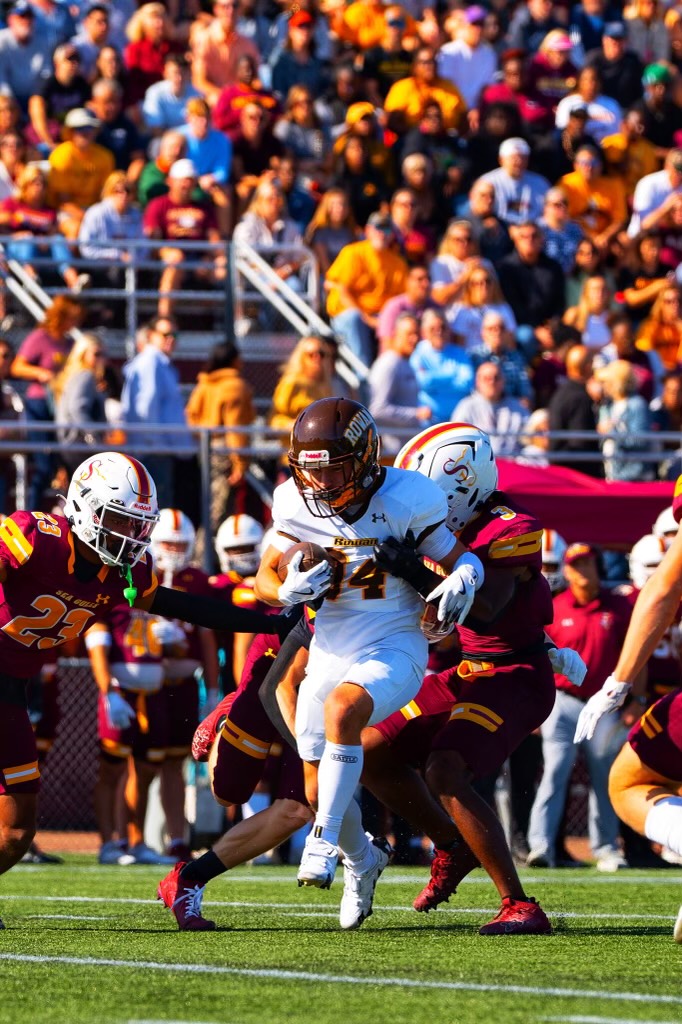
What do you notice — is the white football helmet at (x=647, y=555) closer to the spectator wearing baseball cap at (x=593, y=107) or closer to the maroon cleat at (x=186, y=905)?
the maroon cleat at (x=186, y=905)

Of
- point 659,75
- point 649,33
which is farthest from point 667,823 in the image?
point 649,33

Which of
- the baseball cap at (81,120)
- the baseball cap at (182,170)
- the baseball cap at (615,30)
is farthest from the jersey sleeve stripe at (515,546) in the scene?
the baseball cap at (615,30)

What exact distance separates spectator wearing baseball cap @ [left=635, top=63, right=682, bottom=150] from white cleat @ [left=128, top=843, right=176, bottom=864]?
9.03 metres

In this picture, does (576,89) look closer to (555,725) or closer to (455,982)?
(555,725)

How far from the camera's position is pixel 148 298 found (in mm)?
13258

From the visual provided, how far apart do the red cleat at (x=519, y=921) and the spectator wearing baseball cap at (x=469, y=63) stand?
36.4 feet

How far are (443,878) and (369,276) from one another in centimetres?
750

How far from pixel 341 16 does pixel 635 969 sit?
12.3m

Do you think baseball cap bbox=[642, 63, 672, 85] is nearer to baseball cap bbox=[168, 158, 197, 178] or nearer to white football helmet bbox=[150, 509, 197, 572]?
baseball cap bbox=[168, 158, 197, 178]

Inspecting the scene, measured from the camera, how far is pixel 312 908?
6.89 metres

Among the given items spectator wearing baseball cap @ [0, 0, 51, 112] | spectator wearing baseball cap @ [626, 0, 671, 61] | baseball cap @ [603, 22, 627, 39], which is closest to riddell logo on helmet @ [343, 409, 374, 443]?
spectator wearing baseball cap @ [0, 0, 51, 112]

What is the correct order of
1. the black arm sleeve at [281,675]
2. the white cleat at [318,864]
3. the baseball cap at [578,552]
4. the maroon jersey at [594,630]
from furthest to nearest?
the baseball cap at [578,552] → the maroon jersey at [594,630] → the black arm sleeve at [281,675] → the white cleat at [318,864]

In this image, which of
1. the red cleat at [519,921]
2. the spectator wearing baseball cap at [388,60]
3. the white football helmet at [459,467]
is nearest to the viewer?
the red cleat at [519,921]

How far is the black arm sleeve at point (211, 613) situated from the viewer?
19.4ft
